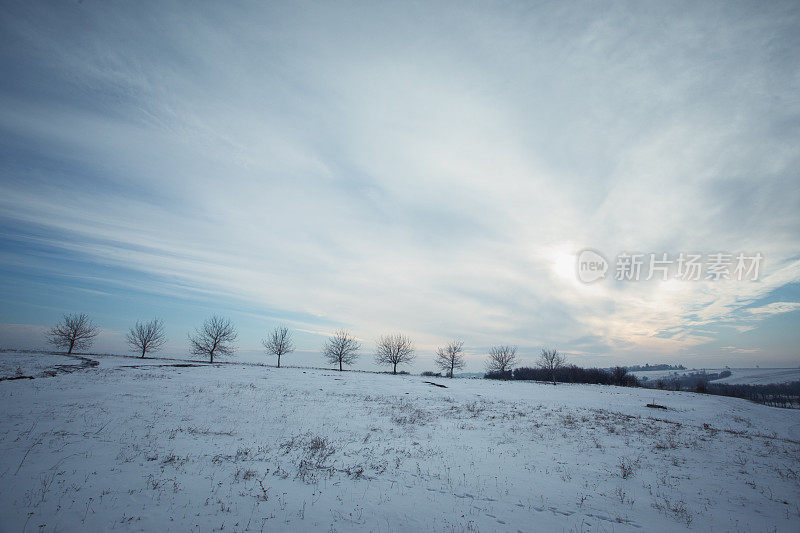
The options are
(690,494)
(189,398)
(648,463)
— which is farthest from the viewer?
(189,398)

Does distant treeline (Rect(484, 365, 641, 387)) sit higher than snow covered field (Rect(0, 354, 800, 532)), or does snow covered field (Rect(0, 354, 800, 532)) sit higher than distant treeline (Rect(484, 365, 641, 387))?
snow covered field (Rect(0, 354, 800, 532))

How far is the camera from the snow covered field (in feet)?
23.2

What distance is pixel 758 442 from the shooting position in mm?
16781

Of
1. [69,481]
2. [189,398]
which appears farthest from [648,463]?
[189,398]

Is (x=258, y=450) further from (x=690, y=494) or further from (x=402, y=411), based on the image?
(x=690, y=494)

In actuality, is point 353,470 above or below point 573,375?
above

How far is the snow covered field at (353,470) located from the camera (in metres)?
7.06

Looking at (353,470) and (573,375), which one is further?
(573,375)

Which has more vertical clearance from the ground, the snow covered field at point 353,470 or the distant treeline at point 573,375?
the snow covered field at point 353,470

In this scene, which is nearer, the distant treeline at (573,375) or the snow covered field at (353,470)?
the snow covered field at (353,470)

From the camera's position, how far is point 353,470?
33.0ft

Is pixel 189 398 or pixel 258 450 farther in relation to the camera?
pixel 189 398

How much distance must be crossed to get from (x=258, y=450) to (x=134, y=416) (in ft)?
25.9

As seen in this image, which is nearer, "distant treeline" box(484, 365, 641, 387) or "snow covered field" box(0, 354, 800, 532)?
"snow covered field" box(0, 354, 800, 532)
